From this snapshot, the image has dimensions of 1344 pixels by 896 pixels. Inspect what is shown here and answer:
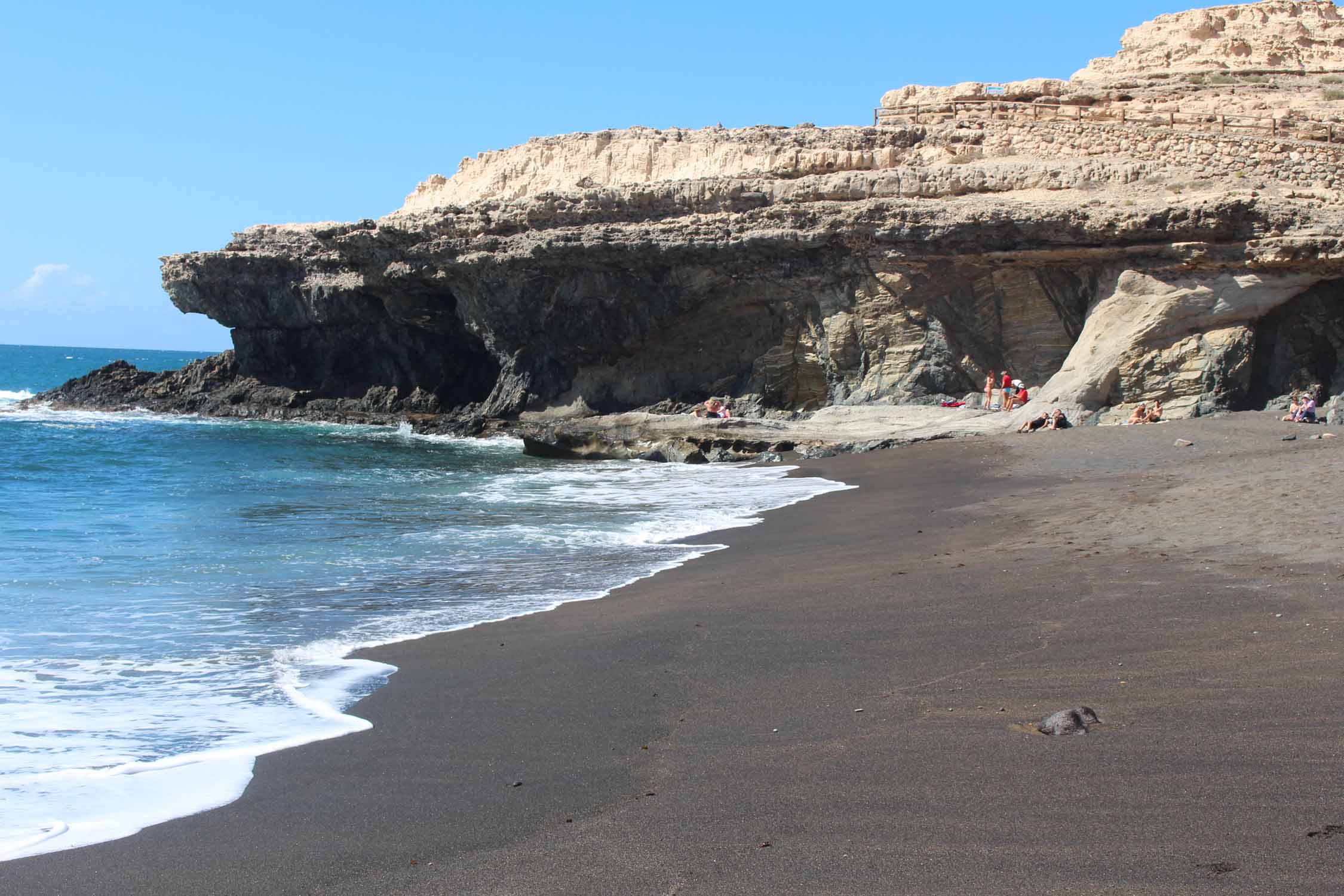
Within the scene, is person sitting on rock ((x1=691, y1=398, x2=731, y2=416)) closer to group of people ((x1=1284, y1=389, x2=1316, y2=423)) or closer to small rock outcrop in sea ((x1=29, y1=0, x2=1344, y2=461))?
small rock outcrop in sea ((x1=29, y1=0, x2=1344, y2=461))

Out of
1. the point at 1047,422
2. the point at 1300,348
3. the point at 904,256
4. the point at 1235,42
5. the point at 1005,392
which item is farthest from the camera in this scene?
the point at 1235,42

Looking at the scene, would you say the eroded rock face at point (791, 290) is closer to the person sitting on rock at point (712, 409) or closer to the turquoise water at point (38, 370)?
the person sitting on rock at point (712, 409)

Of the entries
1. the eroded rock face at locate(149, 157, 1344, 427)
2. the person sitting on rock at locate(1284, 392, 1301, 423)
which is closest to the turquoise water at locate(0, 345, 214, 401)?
the eroded rock face at locate(149, 157, 1344, 427)

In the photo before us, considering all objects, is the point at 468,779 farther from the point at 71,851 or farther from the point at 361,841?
the point at 71,851

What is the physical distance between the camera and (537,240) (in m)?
26.9

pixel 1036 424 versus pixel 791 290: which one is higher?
pixel 791 290

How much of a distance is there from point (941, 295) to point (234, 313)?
934 inches

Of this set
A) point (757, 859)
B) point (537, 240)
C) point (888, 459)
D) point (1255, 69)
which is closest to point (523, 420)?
point (537, 240)

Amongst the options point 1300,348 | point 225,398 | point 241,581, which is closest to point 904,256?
point 1300,348

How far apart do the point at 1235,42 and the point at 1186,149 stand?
841 cm

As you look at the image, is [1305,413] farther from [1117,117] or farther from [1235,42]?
[1235,42]

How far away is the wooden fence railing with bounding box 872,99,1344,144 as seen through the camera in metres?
22.8

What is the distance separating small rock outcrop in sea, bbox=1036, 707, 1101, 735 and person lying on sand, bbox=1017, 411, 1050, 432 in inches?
631

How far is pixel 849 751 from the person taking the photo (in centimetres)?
438
